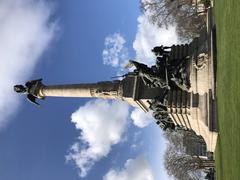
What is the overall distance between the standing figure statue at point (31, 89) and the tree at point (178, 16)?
2176 cm

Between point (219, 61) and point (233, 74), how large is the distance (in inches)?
182

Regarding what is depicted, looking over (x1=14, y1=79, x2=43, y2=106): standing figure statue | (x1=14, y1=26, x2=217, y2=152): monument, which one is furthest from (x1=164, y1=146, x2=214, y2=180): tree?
(x1=14, y1=26, x2=217, y2=152): monument

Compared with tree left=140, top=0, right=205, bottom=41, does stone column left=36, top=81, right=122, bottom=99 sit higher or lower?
lower

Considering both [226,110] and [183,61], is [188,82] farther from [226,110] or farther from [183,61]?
[226,110]

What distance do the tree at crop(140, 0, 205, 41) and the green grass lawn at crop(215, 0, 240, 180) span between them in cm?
3395

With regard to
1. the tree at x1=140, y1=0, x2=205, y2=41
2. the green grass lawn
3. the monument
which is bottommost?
the green grass lawn

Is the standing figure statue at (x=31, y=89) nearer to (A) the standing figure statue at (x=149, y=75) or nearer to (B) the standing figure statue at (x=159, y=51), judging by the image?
(A) the standing figure statue at (x=149, y=75)

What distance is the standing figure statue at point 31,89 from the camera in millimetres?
38906

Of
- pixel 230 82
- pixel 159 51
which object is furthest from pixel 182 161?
pixel 230 82

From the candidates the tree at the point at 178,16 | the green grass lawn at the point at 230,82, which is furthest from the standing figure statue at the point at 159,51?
the tree at the point at 178,16

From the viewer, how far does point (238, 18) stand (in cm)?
1842

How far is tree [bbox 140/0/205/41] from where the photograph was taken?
58438mm

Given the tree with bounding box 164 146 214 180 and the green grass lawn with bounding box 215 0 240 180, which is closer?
the green grass lawn with bounding box 215 0 240 180

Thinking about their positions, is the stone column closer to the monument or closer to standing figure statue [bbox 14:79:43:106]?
the monument
